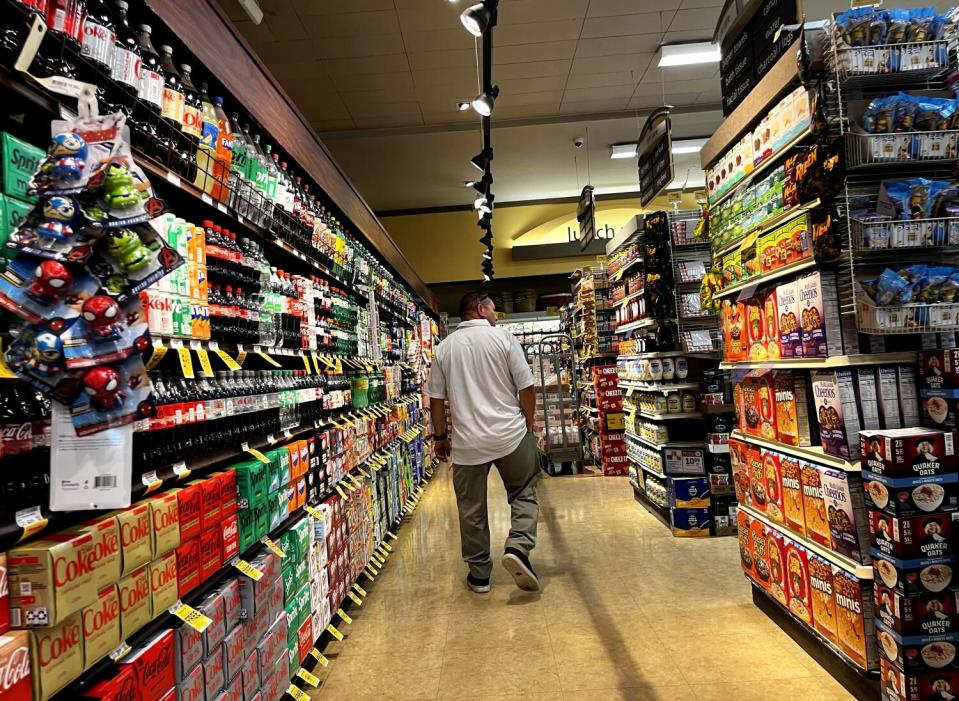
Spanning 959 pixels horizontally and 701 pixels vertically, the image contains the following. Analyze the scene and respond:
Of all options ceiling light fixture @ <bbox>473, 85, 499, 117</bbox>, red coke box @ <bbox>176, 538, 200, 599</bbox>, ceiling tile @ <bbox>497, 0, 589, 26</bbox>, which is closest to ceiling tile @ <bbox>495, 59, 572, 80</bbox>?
ceiling tile @ <bbox>497, 0, 589, 26</bbox>

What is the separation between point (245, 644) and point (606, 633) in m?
1.87

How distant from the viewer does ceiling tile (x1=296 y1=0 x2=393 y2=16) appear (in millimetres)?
5977

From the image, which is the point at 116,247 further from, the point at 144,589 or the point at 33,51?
the point at 144,589

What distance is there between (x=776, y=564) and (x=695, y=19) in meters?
5.99

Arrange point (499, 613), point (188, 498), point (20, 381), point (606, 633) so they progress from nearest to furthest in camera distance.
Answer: point (20, 381) → point (188, 498) → point (606, 633) → point (499, 613)

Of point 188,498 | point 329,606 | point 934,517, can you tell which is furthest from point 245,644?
point 934,517

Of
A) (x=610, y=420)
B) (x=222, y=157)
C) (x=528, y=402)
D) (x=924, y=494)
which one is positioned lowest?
(x=610, y=420)

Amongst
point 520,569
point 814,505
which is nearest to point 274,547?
point 520,569

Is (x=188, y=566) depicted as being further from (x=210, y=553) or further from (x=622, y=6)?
(x=622, y=6)

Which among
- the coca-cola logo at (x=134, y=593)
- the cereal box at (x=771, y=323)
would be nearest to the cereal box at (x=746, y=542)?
the cereal box at (x=771, y=323)

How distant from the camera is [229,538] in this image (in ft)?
7.01

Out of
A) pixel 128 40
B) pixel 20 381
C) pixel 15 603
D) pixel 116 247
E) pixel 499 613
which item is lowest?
pixel 499 613

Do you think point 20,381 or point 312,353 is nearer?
point 20,381

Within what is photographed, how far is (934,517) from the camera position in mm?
2143
